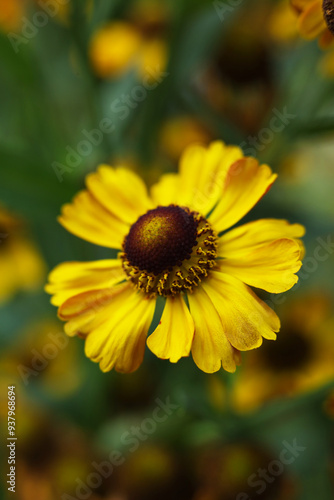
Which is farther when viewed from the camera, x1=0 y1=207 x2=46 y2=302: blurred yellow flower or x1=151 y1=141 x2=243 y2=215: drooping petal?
x1=0 y1=207 x2=46 y2=302: blurred yellow flower

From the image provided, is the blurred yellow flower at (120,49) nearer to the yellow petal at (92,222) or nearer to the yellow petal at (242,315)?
the yellow petal at (92,222)

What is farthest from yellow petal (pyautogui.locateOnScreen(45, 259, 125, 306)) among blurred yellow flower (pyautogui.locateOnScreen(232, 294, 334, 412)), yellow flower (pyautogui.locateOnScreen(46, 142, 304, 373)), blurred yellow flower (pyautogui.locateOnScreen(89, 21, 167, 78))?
blurred yellow flower (pyautogui.locateOnScreen(89, 21, 167, 78))

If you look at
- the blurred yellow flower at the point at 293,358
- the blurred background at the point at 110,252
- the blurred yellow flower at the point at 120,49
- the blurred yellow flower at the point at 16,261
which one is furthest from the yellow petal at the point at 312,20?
the blurred yellow flower at the point at 16,261

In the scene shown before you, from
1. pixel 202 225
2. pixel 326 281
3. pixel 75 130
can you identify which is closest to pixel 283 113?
pixel 202 225

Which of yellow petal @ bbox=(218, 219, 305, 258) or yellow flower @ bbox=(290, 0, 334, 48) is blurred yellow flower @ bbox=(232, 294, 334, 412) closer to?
yellow petal @ bbox=(218, 219, 305, 258)

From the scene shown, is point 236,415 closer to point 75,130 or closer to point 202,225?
point 202,225

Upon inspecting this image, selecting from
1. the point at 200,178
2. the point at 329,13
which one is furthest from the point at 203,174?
the point at 329,13
